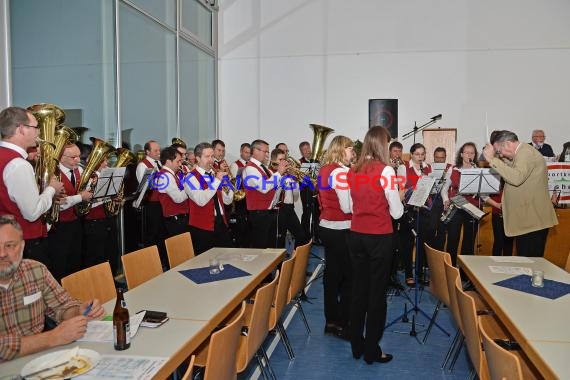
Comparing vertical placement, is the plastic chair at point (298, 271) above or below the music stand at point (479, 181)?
below

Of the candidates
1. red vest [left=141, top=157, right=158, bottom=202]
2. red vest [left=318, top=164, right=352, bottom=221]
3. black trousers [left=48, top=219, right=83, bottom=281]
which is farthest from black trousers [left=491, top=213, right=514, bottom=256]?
black trousers [left=48, top=219, right=83, bottom=281]

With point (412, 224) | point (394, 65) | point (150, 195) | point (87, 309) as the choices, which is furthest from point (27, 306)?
point (394, 65)

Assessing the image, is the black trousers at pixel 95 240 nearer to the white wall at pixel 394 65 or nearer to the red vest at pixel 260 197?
the red vest at pixel 260 197

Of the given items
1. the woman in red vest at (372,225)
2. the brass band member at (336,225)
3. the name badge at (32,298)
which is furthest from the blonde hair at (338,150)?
the name badge at (32,298)

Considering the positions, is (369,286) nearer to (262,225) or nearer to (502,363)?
(502,363)

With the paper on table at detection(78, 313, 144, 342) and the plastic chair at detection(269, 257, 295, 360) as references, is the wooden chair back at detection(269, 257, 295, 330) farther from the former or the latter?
the paper on table at detection(78, 313, 144, 342)

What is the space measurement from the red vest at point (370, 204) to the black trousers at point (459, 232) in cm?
281

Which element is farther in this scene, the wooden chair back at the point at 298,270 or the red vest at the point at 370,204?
the wooden chair back at the point at 298,270

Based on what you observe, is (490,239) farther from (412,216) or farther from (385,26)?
(385,26)

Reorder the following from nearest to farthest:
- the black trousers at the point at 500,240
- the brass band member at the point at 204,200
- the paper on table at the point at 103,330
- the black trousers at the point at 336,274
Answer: the paper on table at the point at 103,330 < the black trousers at the point at 336,274 < the brass band member at the point at 204,200 < the black trousers at the point at 500,240

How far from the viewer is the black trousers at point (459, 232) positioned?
20.2 feet

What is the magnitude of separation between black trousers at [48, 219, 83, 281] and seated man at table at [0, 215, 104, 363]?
197 centimetres

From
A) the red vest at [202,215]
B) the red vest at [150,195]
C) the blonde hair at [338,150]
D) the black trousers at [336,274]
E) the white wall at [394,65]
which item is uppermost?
the white wall at [394,65]

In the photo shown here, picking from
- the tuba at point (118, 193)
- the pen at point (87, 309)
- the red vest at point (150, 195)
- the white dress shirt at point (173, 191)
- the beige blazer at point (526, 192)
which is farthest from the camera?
the red vest at point (150, 195)
